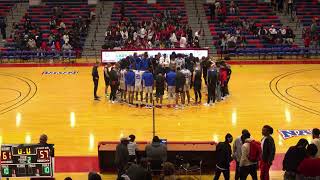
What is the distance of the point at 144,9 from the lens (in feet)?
126

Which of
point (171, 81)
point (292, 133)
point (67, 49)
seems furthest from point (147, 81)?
point (67, 49)

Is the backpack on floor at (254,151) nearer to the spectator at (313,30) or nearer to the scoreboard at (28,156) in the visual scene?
the scoreboard at (28,156)

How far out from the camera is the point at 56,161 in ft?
50.6

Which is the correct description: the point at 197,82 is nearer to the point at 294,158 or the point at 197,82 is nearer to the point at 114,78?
the point at 114,78

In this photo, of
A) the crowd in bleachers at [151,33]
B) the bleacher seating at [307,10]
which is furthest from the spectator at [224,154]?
the bleacher seating at [307,10]

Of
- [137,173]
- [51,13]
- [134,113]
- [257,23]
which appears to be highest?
[51,13]

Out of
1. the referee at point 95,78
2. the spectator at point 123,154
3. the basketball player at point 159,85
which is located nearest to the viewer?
the spectator at point 123,154

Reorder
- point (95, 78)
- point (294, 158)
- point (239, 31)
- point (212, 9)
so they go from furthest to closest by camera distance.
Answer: point (212, 9) → point (239, 31) → point (95, 78) → point (294, 158)

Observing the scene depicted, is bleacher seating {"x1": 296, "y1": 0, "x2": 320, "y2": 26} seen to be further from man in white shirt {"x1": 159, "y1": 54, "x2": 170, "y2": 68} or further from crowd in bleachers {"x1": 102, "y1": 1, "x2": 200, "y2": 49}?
A: man in white shirt {"x1": 159, "y1": 54, "x2": 170, "y2": 68}

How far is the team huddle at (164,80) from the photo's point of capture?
2053 centimetres

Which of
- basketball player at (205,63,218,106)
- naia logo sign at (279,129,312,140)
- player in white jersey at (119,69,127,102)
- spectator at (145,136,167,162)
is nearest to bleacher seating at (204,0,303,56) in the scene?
basketball player at (205,63,218,106)

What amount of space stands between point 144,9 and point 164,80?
18.7m

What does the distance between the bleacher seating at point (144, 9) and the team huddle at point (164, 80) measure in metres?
14.9

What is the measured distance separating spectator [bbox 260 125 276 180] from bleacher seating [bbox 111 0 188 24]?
81.4 feet
